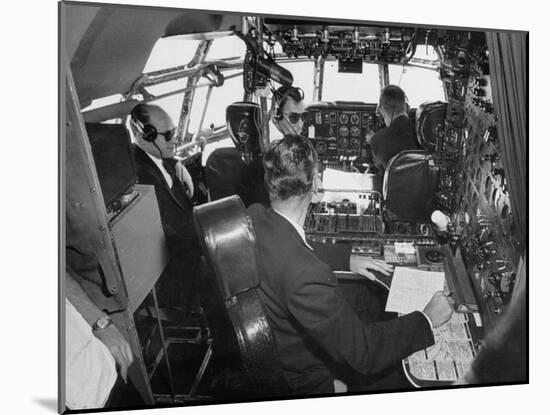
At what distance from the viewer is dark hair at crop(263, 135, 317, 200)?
3.21m

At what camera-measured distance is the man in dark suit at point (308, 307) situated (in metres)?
3.06

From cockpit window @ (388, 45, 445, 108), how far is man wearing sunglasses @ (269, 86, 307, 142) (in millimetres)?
488

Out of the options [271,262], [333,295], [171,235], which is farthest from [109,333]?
[333,295]

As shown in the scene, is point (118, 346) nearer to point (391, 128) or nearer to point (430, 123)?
point (391, 128)

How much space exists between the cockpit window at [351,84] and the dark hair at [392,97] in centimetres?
4

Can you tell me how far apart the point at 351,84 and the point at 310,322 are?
115 centimetres

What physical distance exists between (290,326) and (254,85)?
112cm

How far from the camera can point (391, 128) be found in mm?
3412

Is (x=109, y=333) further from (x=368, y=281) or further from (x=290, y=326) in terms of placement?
(x=368, y=281)

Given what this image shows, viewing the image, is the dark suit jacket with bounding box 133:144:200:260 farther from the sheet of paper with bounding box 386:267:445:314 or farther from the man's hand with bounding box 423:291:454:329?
the man's hand with bounding box 423:291:454:329

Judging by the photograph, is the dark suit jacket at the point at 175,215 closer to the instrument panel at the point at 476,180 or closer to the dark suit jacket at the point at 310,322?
the dark suit jacket at the point at 310,322

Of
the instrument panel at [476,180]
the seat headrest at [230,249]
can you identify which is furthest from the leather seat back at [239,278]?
the instrument panel at [476,180]

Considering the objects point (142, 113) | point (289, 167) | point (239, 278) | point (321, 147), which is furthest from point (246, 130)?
point (239, 278)

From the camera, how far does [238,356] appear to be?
3201 mm
